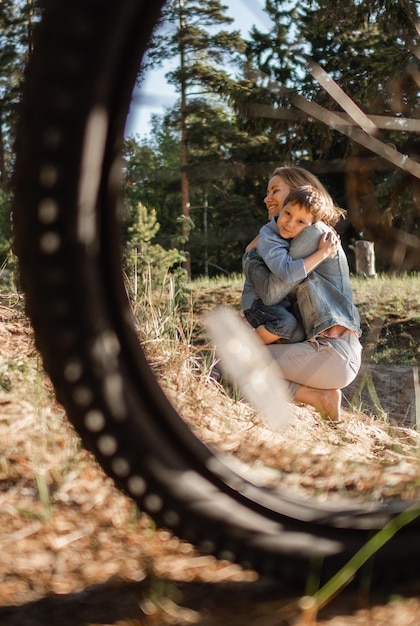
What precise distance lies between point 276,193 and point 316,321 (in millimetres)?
625

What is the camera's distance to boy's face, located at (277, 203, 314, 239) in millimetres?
2832

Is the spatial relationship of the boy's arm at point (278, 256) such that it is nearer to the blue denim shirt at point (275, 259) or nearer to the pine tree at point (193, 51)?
the blue denim shirt at point (275, 259)

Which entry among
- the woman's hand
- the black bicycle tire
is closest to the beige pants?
the woman's hand

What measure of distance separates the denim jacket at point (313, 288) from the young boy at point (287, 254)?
0.04 m

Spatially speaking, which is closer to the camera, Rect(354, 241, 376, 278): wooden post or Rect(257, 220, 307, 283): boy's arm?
Rect(257, 220, 307, 283): boy's arm

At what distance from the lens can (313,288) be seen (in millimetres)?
2812

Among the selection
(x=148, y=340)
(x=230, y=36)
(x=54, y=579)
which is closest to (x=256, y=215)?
(x=148, y=340)

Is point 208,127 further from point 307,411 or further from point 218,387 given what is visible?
point 307,411

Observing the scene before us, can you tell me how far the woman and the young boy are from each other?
35 mm

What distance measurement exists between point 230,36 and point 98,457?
1.42 metres

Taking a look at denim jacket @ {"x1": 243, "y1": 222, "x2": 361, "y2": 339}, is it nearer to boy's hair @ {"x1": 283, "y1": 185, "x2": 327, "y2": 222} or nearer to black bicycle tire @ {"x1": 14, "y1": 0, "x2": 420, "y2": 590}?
boy's hair @ {"x1": 283, "y1": 185, "x2": 327, "y2": 222}

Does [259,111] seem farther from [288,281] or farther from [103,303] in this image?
[103,303]

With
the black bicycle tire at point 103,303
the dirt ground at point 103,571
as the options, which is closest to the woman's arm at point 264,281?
the dirt ground at point 103,571

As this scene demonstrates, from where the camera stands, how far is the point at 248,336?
2.95 m
